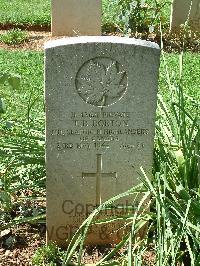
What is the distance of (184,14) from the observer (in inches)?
324

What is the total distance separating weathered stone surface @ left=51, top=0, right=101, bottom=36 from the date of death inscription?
5011 mm

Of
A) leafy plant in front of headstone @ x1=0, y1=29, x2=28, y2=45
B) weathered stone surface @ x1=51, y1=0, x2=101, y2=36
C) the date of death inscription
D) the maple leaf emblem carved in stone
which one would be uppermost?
weathered stone surface @ x1=51, y1=0, x2=101, y2=36

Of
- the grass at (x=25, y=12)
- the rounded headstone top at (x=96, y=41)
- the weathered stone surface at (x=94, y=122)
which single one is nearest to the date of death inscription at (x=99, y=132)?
the weathered stone surface at (x=94, y=122)

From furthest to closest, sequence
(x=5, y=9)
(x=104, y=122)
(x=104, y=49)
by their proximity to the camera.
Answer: (x=5, y=9) → (x=104, y=122) → (x=104, y=49)

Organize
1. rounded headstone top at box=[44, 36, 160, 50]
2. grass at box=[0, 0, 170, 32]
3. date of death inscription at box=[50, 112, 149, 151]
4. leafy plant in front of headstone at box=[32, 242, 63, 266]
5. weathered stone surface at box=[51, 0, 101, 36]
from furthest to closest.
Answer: grass at box=[0, 0, 170, 32], weathered stone surface at box=[51, 0, 101, 36], leafy plant in front of headstone at box=[32, 242, 63, 266], date of death inscription at box=[50, 112, 149, 151], rounded headstone top at box=[44, 36, 160, 50]

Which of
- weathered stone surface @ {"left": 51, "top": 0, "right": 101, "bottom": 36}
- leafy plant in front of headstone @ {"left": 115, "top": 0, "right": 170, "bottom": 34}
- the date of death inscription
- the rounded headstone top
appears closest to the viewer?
the rounded headstone top

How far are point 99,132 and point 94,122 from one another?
7cm

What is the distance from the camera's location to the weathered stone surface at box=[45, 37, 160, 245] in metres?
2.88

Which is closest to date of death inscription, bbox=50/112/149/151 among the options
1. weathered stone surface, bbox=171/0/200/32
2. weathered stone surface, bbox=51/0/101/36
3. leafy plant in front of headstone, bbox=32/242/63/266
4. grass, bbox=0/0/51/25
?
leafy plant in front of headstone, bbox=32/242/63/266

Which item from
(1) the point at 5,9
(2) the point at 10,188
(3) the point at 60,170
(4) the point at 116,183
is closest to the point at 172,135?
(4) the point at 116,183

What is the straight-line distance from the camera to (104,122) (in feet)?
10.0

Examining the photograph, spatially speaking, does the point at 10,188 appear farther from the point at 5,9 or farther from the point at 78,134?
the point at 5,9

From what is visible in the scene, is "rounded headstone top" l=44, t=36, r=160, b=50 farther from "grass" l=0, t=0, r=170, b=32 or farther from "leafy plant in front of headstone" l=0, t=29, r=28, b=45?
"leafy plant in front of headstone" l=0, t=29, r=28, b=45

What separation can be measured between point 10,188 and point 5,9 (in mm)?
6828
